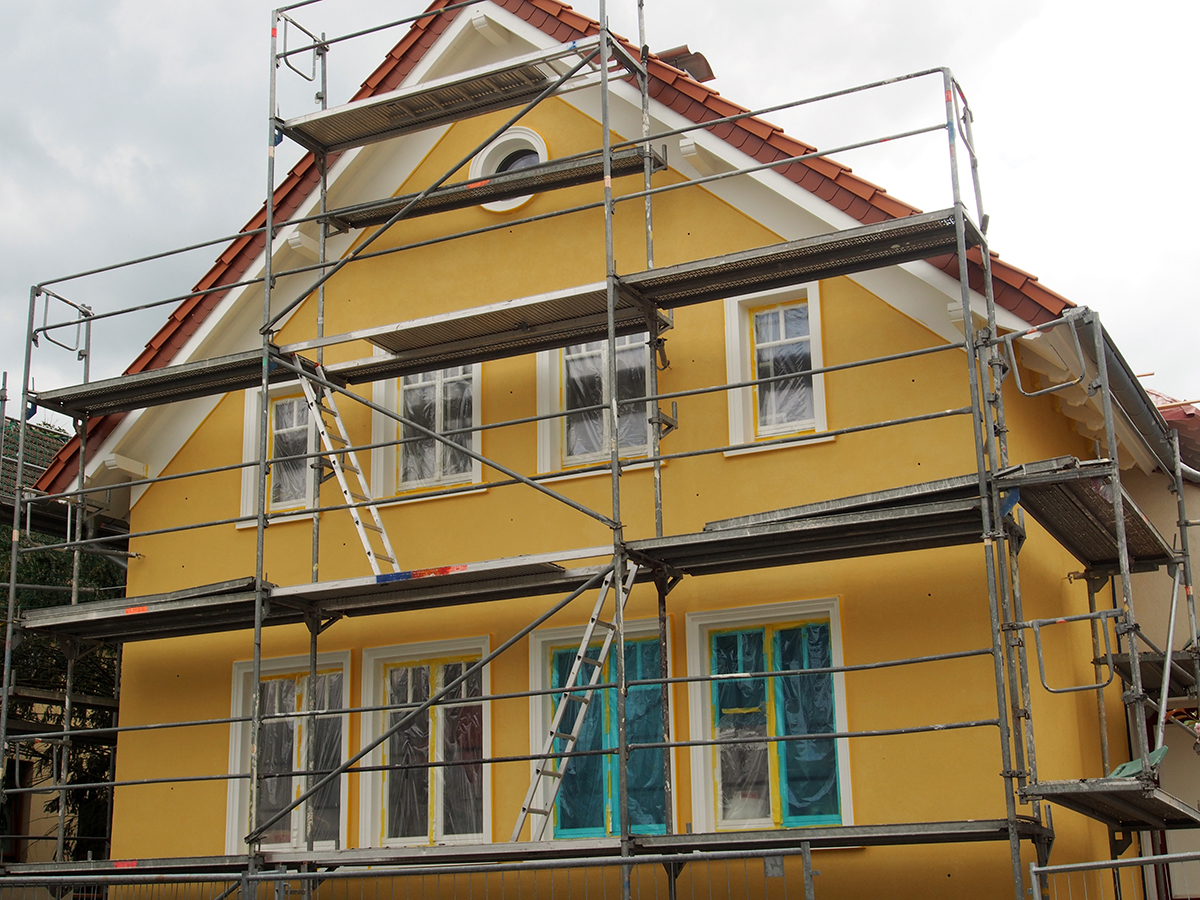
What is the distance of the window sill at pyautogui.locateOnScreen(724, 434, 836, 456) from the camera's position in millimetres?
10047


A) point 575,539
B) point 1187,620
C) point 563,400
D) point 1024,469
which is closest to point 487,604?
point 575,539

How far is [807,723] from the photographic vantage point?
408 inches

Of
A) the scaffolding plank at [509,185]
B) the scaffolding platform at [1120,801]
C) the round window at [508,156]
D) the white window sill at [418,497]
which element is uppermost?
the round window at [508,156]

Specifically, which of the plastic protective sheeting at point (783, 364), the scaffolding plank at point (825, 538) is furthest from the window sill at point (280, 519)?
the plastic protective sheeting at point (783, 364)

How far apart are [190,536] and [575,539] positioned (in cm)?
405

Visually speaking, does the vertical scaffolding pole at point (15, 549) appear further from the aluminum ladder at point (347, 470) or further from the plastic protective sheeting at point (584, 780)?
the plastic protective sheeting at point (584, 780)

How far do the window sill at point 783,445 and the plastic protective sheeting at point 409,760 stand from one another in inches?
132

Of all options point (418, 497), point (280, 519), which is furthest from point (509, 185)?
point (280, 519)

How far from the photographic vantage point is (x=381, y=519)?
12.3 m

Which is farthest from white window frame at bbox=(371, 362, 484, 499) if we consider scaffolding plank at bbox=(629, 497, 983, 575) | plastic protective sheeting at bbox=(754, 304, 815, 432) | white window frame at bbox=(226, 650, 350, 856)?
scaffolding plank at bbox=(629, 497, 983, 575)

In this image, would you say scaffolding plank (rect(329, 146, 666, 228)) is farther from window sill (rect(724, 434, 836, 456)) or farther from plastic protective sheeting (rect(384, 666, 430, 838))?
plastic protective sheeting (rect(384, 666, 430, 838))

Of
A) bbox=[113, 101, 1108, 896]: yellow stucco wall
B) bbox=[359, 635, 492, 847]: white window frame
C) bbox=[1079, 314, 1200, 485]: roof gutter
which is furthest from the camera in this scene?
bbox=[359, 635, 492, 847]: white window frame

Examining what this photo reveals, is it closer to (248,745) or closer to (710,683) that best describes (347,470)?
(248,745)

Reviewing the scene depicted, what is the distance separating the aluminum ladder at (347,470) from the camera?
11.5 meters
